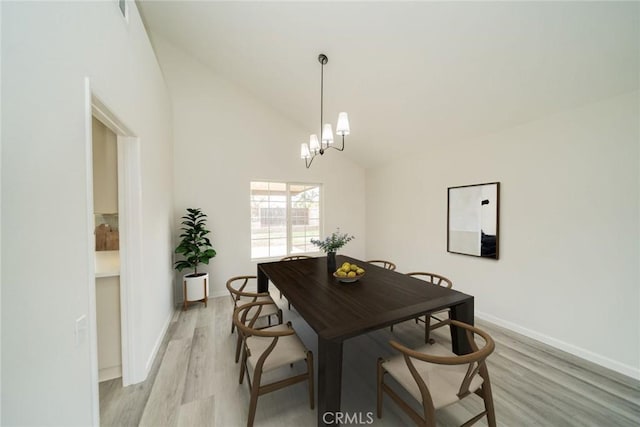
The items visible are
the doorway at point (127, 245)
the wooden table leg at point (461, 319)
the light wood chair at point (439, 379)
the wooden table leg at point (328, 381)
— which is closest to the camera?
Result: the light wood chair at point (439, 379)

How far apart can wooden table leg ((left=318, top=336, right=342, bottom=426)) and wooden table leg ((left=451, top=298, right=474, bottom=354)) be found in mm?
1041

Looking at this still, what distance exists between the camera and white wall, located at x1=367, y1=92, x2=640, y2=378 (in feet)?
6.72

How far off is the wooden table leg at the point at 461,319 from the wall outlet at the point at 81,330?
2251 mm

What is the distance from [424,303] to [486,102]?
2338mm

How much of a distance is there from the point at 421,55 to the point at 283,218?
11.0 ft

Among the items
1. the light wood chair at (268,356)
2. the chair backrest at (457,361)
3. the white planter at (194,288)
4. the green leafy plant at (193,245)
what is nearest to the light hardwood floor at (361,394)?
the light wood chair at (268,356)

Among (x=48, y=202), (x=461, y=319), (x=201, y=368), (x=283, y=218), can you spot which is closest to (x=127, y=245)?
(x=48, y=202)

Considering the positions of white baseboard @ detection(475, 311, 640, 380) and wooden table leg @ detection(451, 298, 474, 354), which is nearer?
wooden table leg @ detection(451, 298, 474, 354)

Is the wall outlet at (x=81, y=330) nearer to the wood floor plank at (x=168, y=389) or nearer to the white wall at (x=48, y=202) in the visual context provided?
the white wall at (x=48, y=202)

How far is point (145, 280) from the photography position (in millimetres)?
2141

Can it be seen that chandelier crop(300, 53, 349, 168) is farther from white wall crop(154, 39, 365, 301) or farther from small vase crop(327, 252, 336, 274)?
white wall crop(154, 39, 365, 301)

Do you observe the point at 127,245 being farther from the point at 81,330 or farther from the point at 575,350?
the point at 575,350

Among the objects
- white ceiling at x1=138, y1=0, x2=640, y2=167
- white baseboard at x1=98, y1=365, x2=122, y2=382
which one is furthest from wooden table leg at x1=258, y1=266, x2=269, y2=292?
white ceiling at x1=138, y1=0, x2=640, y2=167

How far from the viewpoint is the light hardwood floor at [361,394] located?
1627 mm
